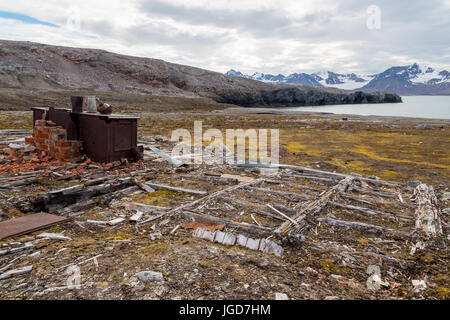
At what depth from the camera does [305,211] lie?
5.57 meters

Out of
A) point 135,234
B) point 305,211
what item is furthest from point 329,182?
point 135,234

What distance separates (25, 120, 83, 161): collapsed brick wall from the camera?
873cm

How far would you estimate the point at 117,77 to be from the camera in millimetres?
84812

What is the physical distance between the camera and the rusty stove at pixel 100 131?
27.8 ft

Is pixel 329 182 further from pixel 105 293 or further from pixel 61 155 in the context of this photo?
pixel 61 155

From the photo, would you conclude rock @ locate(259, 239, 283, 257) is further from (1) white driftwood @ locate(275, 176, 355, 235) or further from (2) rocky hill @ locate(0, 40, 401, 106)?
(2) rocky hill @ locate(0, 40, 401, 106)

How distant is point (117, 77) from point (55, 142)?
273ft

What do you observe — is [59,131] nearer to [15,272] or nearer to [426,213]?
[15,272]

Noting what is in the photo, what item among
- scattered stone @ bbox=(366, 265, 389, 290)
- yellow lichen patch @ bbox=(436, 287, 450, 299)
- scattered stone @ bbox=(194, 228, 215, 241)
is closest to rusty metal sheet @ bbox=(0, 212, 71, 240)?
scattered stone @ bbox=(194, 228, 215, 241)

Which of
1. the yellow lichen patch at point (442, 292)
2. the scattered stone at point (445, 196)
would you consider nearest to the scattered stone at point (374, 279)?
the yellow lichen patch at point (442, 292)

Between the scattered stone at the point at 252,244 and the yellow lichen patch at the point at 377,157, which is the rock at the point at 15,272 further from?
the yellow lichen patch at the point at 377,157

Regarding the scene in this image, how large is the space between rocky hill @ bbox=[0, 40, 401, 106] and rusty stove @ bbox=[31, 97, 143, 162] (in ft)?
193
